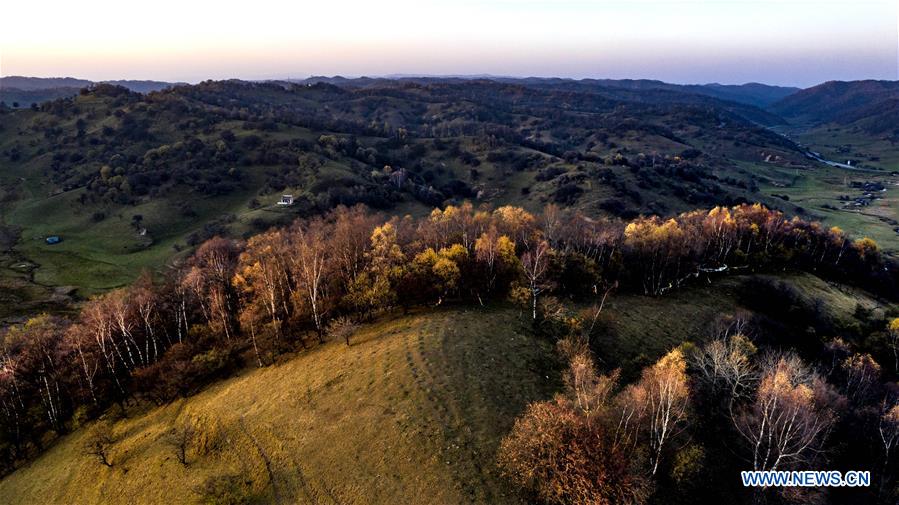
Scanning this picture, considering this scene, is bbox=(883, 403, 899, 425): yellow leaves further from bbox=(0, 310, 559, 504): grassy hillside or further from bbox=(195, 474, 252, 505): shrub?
bbox=(195, 474, 252, 505): shrub

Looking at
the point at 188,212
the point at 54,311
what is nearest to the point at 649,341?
the point at 54,311

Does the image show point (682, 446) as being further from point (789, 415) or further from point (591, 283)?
point (591, 283)

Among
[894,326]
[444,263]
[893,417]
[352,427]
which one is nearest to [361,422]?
[352,427]

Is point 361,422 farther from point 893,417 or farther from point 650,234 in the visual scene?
point 650,234

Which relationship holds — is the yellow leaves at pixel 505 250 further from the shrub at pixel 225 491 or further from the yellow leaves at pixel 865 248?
the yellow leaves at pixel 865 248

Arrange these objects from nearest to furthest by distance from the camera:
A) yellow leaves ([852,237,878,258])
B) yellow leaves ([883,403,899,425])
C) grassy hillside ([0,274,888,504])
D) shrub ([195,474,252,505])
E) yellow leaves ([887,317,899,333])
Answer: grassy hillside ([0,274,888,504]), shrub ([195,474,252,505]), yellow leaves ([883,403,899,425]), yellow leaves ([887,317,899,333]), yellow leaves ([852,237,878,258])

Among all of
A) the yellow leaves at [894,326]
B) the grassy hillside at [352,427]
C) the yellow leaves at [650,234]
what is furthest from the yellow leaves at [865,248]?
the grassy hillside at [352,427]

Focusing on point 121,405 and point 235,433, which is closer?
point 235,433

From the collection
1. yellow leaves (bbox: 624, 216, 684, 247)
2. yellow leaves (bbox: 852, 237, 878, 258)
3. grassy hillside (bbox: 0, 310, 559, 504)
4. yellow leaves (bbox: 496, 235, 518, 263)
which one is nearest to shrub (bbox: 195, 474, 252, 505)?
grassy hillside (bbox: 0, 310, 559, 504)

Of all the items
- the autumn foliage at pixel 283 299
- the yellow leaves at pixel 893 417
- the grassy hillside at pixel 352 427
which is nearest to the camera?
the grassy hillside at pixel 352 427
